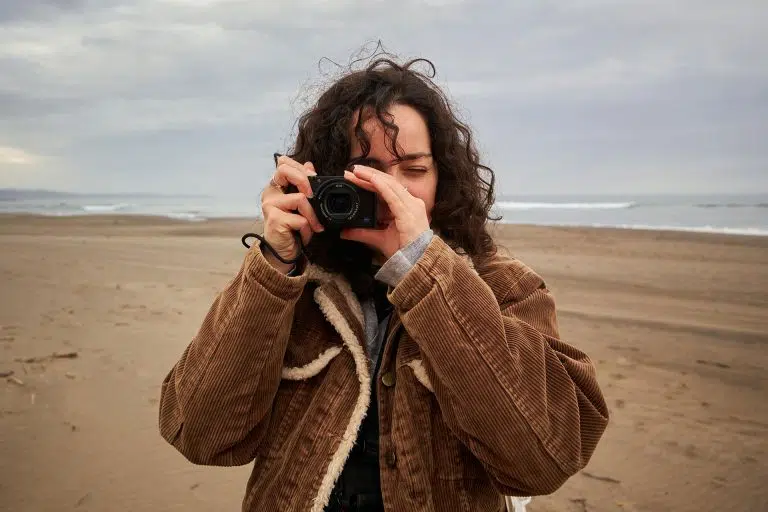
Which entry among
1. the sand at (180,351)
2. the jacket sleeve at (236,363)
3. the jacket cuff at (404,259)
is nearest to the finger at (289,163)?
the jacket sleeve at (236,363)

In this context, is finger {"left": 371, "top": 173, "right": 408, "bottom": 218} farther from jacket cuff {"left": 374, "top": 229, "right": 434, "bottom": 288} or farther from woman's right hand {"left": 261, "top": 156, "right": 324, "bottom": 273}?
woman's right hand {"left": 261, "top": 156, "right": 324, "bottom": 273}

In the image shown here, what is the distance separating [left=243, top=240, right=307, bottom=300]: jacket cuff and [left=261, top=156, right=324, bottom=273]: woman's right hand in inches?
2.2

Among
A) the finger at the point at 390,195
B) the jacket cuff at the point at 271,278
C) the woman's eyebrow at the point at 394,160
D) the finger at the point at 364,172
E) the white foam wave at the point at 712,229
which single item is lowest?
the white foam wave at the point at 712,229

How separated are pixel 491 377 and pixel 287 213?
567mm

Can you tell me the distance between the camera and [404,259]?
3.92ft

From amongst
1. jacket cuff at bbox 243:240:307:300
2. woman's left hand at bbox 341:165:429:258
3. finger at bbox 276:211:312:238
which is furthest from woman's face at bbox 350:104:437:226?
jacket cuff at bbox 243:240:307:300

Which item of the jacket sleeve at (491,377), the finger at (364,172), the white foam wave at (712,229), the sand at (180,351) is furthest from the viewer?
the white foam wave at (712,229)

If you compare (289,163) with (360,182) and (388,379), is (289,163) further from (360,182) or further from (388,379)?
(388,379)

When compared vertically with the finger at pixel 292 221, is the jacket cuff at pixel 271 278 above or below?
below

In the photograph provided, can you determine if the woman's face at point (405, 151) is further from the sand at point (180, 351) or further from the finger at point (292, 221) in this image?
the sand at point (180, 351)

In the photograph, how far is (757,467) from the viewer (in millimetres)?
3068

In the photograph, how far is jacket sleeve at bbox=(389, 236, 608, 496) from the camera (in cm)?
112

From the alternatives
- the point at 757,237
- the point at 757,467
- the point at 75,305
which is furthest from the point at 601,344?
the point at 757,237

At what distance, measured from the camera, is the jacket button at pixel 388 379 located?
1.28 m
